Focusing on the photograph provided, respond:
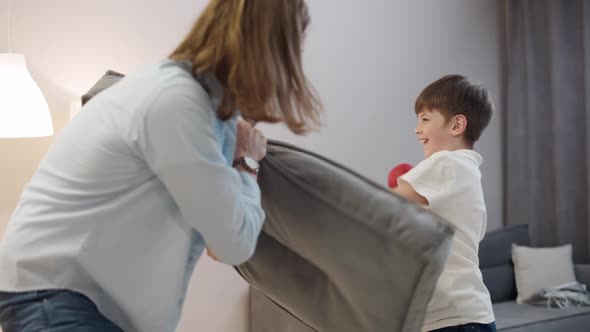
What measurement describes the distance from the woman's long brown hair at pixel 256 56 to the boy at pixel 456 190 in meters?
0.64

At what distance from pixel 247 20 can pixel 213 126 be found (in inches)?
7.2

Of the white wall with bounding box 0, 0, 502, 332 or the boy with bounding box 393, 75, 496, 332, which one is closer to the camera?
the boy with bounding box 393, 75, 496, 332

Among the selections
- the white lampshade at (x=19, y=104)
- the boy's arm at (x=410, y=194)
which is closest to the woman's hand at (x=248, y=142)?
the boy's arm at (x=410, y=194)

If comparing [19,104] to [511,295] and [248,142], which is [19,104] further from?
[511,295]

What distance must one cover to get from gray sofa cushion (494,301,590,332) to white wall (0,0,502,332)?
0.98m

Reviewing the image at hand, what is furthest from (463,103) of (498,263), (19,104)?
(498,263)

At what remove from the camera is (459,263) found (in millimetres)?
1695

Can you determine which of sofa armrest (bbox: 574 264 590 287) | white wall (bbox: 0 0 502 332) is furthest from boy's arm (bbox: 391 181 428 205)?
sofa armrest (bbox: 574 264 590 287)

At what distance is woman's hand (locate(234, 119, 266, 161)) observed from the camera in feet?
4.23

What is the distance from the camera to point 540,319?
11.5ft

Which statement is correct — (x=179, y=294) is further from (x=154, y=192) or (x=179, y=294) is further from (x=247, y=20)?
(x=247, y=20)

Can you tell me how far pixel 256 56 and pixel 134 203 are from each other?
295mm

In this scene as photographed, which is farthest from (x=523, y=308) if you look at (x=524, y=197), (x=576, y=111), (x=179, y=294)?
(x=179, y=294)

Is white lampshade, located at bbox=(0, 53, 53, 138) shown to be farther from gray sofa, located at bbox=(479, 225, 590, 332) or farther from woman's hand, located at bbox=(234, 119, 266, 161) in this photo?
gray sofa, located at bbox=(479, 225, 590, 332)
